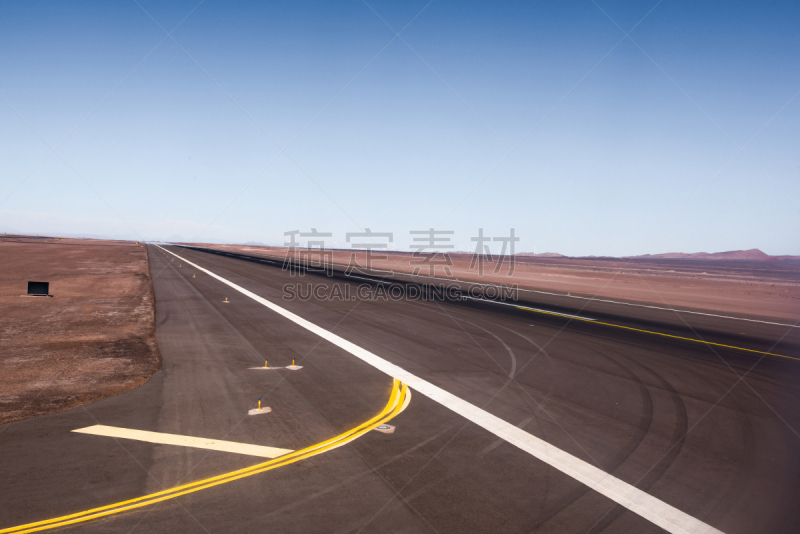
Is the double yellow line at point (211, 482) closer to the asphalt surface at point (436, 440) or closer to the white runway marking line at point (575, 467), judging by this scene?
the asphalt surface at point (436, 440)

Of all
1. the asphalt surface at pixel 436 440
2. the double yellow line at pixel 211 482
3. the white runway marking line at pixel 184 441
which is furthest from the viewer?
the white runway marking line at pixel 184 441

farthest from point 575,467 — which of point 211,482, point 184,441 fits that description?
point 184,441

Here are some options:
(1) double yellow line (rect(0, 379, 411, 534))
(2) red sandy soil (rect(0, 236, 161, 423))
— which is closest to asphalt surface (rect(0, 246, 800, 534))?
(1) double yellow line (rect(0, 379, 411, 534))

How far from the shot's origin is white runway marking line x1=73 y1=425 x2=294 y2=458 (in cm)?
557

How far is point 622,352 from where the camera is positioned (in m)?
11.4

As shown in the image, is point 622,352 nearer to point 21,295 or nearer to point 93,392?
point 93,392

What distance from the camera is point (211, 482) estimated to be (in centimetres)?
479

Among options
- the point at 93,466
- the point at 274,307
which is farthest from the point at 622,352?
the point at 274,307

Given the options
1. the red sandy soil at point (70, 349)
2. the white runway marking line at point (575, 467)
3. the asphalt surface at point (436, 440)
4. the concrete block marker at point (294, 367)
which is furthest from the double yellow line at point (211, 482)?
the red sandy soil at point (70, 349)

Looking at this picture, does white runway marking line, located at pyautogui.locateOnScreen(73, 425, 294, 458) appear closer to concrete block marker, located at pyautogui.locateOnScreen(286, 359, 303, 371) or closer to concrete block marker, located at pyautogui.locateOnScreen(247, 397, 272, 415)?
concrete block marker, located at pyautogui.locateOnScreen(247, 397, 272, 415)

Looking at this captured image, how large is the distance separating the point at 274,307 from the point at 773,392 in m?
15.8

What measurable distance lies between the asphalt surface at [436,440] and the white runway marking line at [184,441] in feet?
0.44

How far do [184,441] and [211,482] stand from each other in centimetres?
128

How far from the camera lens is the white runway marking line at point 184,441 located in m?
5.57
